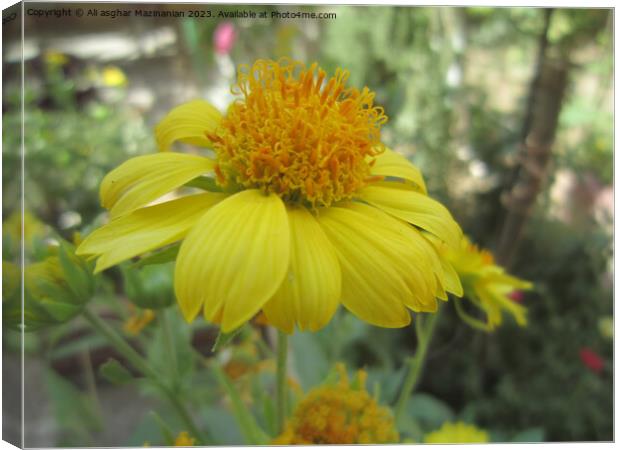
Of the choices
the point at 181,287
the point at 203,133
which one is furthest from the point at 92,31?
the point at 181,287

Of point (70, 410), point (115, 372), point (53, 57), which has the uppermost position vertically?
point (53, 57)

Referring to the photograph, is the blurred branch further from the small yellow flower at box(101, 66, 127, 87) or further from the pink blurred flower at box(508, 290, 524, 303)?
the small yellow flower at box(101, 66, 127, 87)

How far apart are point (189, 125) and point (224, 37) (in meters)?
0.38

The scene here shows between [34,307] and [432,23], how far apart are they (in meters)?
0.70

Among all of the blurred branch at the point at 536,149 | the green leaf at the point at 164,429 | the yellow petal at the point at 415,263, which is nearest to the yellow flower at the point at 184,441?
the green leaf at the point at 164,429

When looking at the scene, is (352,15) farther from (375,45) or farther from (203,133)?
(203,133)

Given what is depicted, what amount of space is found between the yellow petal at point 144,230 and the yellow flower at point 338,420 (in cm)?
16

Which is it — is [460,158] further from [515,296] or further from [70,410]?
[70,410]

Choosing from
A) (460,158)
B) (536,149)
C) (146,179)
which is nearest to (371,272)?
(146,179)

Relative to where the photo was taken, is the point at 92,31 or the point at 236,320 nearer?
the point at 236,320

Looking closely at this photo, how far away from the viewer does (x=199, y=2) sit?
45 cm

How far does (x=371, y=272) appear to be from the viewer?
0.90ft

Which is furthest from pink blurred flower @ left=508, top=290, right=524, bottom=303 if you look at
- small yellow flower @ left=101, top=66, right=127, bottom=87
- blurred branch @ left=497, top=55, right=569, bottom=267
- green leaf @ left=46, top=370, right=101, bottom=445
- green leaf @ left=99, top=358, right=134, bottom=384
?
small yellow flower @ left=101, top=66, right=127, bottom=87

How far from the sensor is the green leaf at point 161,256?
0.27m
